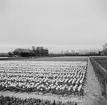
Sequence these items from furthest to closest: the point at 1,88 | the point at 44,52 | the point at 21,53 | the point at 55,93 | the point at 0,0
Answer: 1. the point at 44,52
2. the point at 21,53
3. the point at 0,0
4. the point at 1,88
5. the point at 55,93

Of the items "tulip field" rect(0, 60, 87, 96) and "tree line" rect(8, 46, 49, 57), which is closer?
"tulip field" rect(0, 60, 87, 96)

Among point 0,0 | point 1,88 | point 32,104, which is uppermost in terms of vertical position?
point 0,0

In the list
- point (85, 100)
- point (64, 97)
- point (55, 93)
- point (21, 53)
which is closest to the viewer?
point (85, 100)

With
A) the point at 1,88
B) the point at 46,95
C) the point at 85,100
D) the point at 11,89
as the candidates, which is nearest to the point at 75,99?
the point at 85,100

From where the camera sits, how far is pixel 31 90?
561 centimetres

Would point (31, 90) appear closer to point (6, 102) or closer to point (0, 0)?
point (6, 102)

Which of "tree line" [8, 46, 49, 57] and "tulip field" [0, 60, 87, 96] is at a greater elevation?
"tree line" [8, 46, 49, 57]

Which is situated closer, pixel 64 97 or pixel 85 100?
pixel 85 100

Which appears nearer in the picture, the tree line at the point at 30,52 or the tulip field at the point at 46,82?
the tulip field at the point at 46,82

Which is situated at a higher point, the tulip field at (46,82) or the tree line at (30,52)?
the tree line at (30,52)

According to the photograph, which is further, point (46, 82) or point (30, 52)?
point (30, 52)

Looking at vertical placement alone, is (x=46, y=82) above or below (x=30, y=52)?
below

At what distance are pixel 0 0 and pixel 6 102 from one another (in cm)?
965

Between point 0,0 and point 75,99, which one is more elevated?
point 0,0
